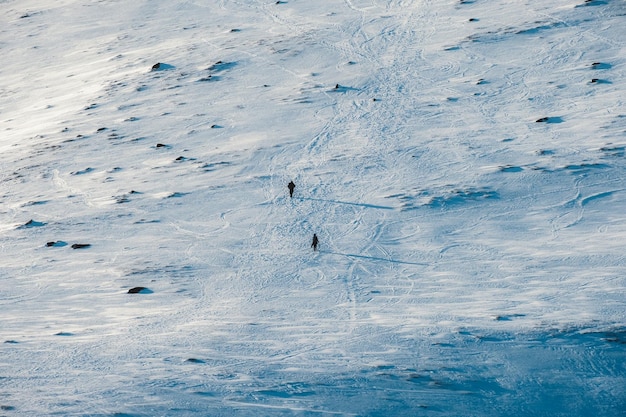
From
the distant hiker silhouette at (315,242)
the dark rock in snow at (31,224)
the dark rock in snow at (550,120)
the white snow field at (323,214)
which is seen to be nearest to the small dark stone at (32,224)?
the dark rock in snow at (31,224)

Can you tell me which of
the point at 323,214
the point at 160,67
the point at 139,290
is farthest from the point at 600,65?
the point at 139,290

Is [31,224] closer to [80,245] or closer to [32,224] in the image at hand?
[32,224]

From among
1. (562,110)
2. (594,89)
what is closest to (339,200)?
(562,110)

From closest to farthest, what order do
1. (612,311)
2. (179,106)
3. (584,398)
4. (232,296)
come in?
(584,398), (612,311), (232,296), (179,106)

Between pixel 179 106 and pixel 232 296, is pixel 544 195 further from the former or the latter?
pixel 179 106

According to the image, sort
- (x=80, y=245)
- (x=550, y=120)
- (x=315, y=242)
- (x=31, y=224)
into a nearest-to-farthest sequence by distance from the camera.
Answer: (x=315, y=242) < (x=80, y=245) < (x=31, y=224) < (x=550, y=120)

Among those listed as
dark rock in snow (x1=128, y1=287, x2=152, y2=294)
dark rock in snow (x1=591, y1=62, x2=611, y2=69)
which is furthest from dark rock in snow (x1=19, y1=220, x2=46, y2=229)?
dark rock in snow (x1=591, y1=62, x2=611, y2=69)

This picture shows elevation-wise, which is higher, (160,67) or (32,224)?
(160,67)

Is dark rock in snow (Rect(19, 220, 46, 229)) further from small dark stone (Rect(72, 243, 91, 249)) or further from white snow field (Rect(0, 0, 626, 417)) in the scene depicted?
small dark stone (Rect(72, 243, 91, 249))
